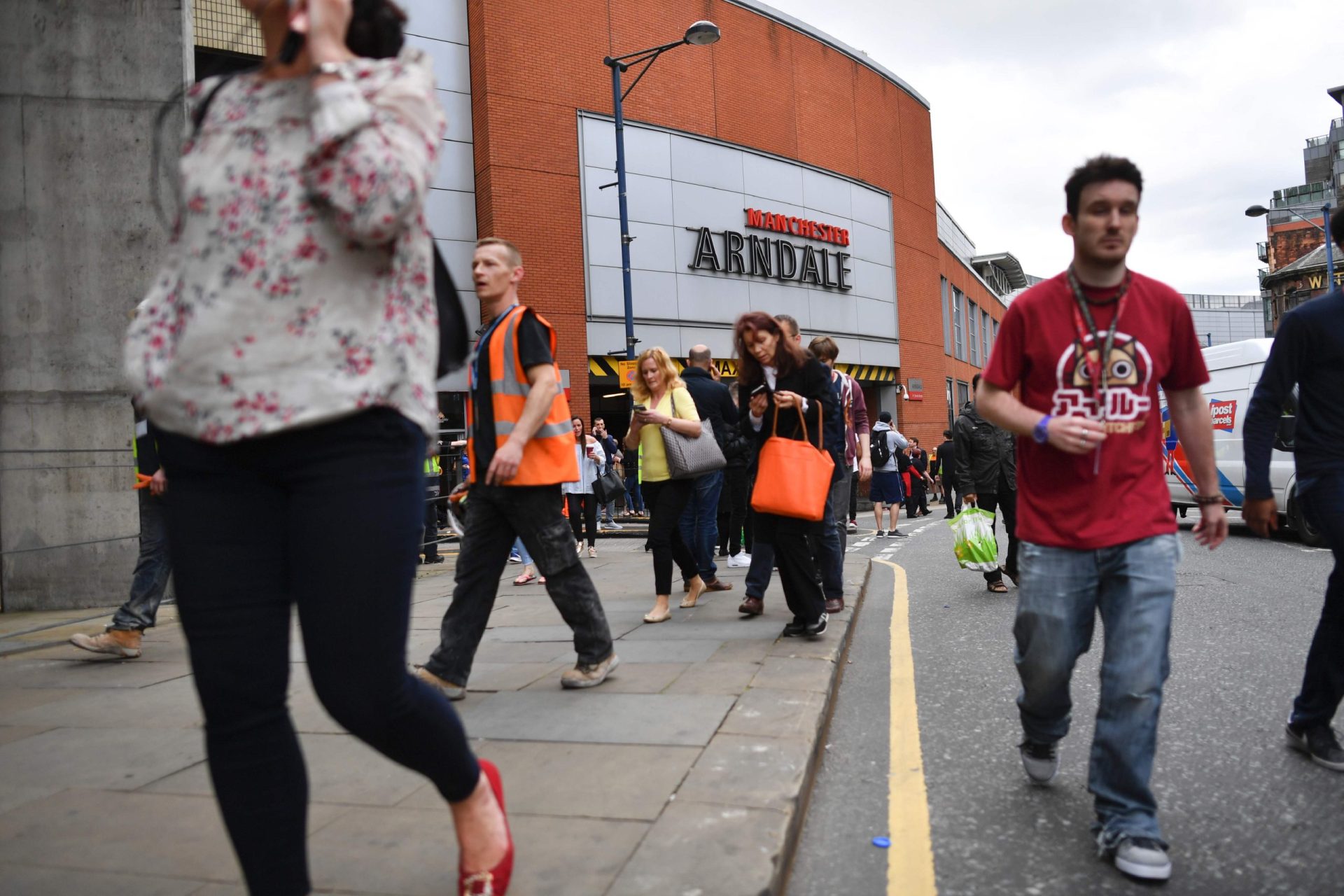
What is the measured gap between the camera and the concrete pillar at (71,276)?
777 centimetres

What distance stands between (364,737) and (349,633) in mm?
249

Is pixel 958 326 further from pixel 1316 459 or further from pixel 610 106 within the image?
pixel 1316 459

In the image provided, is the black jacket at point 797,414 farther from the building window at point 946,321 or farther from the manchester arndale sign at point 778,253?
the building window at point 946,321

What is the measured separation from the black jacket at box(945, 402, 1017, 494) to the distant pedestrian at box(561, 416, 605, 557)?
13.0ft

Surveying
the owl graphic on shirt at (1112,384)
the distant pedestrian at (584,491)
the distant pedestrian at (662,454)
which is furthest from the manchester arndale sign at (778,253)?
the owl graphic on shirt at (1112,384)

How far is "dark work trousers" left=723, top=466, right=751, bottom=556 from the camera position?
852 cm

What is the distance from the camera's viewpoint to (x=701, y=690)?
4.23 metres

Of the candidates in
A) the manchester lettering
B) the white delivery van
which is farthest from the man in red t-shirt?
the manchester lettering

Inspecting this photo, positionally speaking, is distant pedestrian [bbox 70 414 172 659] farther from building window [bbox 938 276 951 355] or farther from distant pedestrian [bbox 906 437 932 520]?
building window [bbox 938 276 951 355]

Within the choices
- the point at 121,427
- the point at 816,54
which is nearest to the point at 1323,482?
the point at 121,427

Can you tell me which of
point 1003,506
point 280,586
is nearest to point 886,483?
point 1003,506

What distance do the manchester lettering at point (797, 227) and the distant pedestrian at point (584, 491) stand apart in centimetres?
Answer: 1704

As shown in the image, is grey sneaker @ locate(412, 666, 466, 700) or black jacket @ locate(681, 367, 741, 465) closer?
grey sneaker @ locate(412, 666, 466, 700)

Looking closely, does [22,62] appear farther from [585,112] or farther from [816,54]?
[816,54]
